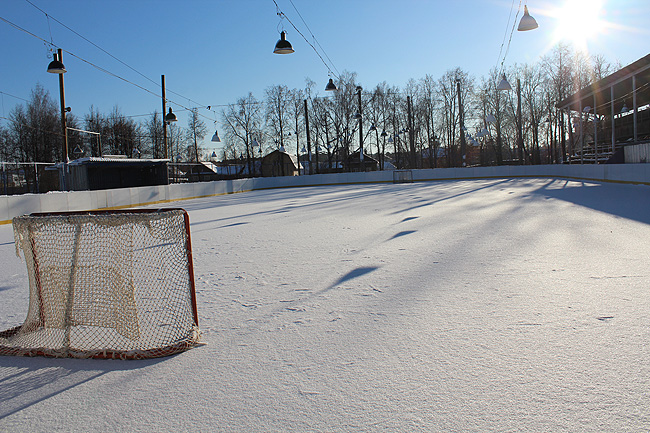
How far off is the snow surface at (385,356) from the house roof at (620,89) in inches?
837

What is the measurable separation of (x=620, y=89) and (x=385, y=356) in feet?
106

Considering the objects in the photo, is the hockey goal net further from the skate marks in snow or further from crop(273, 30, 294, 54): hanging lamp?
crop(273, 30, 294, 54): hanging lamp

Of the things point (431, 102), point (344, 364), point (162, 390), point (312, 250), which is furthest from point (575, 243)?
point (431, 102)

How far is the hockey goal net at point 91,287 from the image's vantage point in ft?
12.6

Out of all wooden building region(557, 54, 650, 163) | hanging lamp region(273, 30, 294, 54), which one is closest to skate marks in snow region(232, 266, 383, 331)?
hanging lamp region(273, 30, 294, 54)

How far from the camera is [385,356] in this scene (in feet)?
11.0

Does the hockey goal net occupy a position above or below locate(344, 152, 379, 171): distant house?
below

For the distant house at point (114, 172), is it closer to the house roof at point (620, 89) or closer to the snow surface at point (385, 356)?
the house roof at point (620, 89)

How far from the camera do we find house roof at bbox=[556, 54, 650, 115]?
2317 centimetres

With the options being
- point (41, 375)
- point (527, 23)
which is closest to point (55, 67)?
A: point (527, 23)

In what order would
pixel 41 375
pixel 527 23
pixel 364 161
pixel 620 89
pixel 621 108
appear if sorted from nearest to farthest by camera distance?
pixel 41 375, pixel 527 23, pixel 620 89, pixel 621 108, pixel 364 161

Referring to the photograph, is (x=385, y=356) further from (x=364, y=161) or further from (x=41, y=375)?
(x=364, y=161)

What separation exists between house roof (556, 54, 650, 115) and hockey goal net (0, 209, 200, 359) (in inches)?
967

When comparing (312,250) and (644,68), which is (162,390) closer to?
(312,250)
